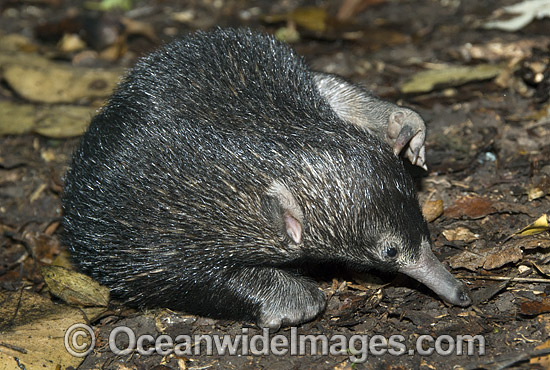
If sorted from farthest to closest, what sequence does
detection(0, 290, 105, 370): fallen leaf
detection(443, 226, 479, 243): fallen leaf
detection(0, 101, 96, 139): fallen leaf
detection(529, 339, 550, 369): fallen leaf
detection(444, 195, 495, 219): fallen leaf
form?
detection(0, 101, 96, 139): fallen leaf, detection(444, 195, 495, 219): fallen leaf, detection(443, 226, 479, 243): fallen leaf, detection(0, 290, 105, 370): fallen leaf, detection(529, 339, 550, 369): fallen leaf

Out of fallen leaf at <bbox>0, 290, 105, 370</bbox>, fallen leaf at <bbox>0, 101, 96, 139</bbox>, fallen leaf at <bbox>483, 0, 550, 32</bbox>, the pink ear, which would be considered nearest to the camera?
the pink ear

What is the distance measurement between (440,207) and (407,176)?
1265 millimetres

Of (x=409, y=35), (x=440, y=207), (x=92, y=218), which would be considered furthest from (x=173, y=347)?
(x=409, y=35)

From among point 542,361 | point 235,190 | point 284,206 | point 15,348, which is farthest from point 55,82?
point 542,361

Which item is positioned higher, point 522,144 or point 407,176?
point 407,176

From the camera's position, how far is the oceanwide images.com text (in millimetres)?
5039

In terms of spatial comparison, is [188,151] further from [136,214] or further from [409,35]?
[409,35]

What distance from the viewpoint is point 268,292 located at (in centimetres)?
562

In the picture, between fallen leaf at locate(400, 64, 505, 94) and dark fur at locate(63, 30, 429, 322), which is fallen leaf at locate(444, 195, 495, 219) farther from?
fallen leaf at locate(400, 64, 505, 94)

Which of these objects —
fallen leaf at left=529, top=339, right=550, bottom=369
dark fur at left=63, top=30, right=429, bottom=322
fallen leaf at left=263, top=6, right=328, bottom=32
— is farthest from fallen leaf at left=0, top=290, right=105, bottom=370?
fallen leaf at left=263, top=6, right=328, bottom=32

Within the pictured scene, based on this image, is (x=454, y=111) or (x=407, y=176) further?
(x=454, y=111)

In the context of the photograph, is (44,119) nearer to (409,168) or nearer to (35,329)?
(35,329)

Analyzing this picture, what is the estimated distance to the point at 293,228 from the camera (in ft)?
17.1

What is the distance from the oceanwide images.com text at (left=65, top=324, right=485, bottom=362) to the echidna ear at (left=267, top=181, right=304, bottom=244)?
0.87 metres
